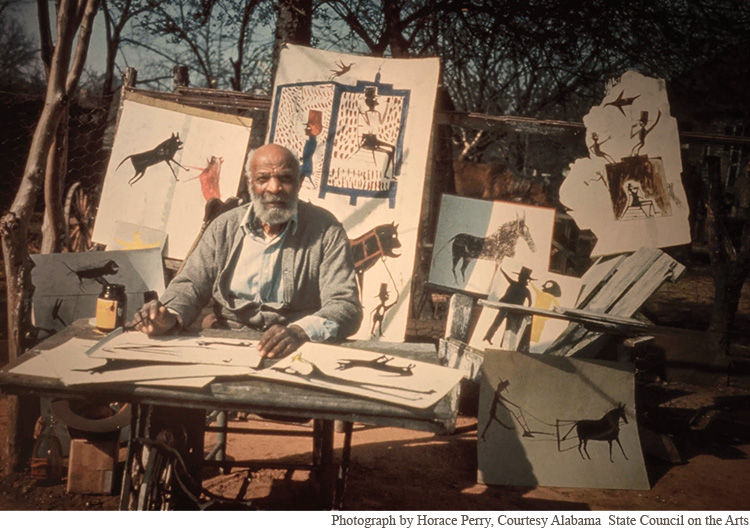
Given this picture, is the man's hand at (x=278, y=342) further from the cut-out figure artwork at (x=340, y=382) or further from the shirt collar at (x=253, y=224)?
the shirt collar at (x=253, y=224)

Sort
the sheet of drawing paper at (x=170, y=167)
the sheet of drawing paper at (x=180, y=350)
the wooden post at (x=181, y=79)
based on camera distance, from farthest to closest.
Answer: the wooden post at (x=181, y=79)
the sheet of drawing paper at (x=170, y=167)
the sheet of drawing paper at (x=180, y=350)

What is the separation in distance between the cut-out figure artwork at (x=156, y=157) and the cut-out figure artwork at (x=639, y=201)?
109 inches

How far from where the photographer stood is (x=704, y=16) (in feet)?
10.8

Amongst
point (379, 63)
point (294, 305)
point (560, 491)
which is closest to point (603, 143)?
point (379, 63)

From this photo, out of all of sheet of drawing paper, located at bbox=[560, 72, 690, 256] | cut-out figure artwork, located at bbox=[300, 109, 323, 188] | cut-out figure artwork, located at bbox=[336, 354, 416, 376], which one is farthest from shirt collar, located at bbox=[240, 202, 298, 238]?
sheet of drawing paper, located at bbox=[560, 72, 690, 256]

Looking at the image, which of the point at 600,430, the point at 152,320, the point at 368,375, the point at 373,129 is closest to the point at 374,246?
the point at 373,129

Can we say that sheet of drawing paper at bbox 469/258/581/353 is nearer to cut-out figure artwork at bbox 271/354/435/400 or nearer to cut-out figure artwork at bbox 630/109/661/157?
cut-out figure artwork at bbox 630/109/661/157

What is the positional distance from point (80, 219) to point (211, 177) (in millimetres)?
1811

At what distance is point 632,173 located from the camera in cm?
411

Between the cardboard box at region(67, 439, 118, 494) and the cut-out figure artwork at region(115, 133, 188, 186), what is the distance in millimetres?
1835

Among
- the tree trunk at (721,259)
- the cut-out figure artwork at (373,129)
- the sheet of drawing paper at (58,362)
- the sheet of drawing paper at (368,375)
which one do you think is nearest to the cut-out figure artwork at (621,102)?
the tree trunk at (721,259)

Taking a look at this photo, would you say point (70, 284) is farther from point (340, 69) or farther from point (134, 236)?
point (340, 69)

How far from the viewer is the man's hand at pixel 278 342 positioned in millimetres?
1943

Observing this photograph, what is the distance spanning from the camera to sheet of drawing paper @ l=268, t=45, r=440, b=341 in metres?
4.01
